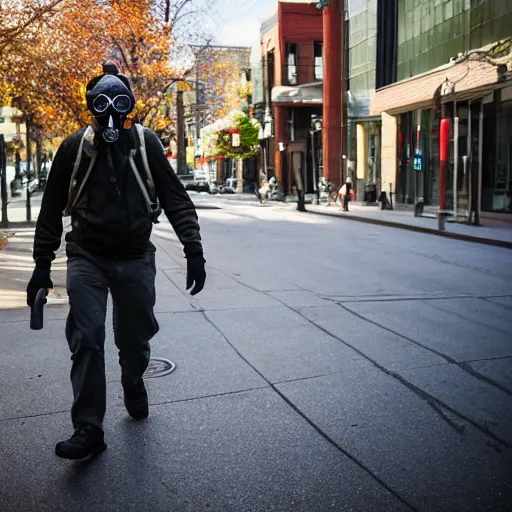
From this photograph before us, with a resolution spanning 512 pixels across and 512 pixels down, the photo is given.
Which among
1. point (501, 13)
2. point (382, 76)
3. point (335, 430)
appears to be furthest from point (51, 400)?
point (382, 76)

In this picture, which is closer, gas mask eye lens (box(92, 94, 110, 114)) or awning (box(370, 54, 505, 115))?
gas mask eye lens (box(92, 94, 110, 114))

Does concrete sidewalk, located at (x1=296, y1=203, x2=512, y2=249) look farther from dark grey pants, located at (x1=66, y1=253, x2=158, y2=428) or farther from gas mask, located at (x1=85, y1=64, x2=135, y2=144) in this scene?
gas mask, located at (x1=85, y1=64, x2=135, y2=144)

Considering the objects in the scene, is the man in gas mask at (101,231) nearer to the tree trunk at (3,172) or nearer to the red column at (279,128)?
the tree trunk at (3,172)

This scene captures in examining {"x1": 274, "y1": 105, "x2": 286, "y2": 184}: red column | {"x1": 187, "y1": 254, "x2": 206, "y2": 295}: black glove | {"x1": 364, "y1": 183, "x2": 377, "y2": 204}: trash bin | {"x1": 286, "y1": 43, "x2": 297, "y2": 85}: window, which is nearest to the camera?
{"x1": 187, "y1": 254, "x2": 206, "y2": 295}: black glove

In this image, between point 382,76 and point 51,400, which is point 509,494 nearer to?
point 51,400

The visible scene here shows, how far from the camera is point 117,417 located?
173 inches

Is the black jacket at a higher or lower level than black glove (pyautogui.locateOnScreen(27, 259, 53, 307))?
higher

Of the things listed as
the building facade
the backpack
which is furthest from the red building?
the backpack

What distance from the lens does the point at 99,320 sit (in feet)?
12.5

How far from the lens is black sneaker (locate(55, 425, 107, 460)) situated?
3.64 m

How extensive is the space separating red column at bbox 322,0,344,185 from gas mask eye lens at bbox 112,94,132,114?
33.6 meters

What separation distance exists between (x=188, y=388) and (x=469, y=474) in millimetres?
2093

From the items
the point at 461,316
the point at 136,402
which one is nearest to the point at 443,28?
the point at 461,316

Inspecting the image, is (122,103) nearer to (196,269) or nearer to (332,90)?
(196,269)
